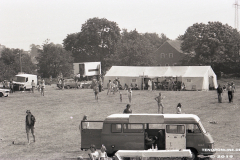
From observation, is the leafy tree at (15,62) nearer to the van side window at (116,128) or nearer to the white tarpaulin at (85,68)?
the white tarpaulin at (85,68)

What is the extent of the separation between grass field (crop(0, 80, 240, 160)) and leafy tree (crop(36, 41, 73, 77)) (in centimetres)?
3507

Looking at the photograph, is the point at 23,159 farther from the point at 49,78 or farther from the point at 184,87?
the point at 49,78

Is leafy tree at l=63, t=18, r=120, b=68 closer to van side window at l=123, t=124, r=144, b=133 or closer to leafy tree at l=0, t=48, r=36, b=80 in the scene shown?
leafy tree at l=0, t=48, r=36, b=80

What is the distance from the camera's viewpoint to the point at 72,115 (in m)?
25.5

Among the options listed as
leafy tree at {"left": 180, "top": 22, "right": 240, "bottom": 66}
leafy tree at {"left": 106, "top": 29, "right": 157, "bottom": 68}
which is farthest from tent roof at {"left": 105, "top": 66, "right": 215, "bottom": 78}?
leafy tree at {"left": 106, "top": 29, "right": 157, "bottom": 68}

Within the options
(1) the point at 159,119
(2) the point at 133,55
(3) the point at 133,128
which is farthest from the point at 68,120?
(2) the point at 133,55

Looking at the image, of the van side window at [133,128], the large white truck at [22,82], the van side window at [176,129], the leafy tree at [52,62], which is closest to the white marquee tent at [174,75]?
the large white truck at [22,82]

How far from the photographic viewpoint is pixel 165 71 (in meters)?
46.4

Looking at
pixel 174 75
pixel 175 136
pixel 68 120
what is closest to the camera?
pixel 175 136

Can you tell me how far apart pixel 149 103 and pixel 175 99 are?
3993mm

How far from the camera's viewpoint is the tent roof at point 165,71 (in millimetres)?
44344

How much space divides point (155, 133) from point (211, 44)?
168ft

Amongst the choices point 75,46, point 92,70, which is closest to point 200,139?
point 92,70

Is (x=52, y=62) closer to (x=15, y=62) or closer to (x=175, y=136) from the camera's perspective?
(x=15, y=62)
